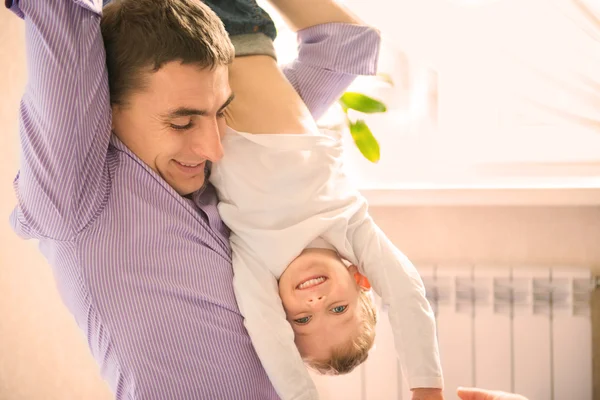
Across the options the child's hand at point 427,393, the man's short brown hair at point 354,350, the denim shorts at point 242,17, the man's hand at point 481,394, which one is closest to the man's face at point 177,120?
the denim shorts at point 242,17

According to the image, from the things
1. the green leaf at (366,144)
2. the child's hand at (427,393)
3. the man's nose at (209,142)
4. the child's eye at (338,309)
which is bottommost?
the child's hand at (427,393)

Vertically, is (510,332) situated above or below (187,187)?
below

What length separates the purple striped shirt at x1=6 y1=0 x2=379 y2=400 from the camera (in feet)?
3.17

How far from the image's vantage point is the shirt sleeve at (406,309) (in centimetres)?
117

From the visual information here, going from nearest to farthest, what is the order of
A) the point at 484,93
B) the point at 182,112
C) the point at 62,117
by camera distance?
the point at 62,117 < the point at 182,112 < the point at 484,93

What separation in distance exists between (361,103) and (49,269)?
123 cm

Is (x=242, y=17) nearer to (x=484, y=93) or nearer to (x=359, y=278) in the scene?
(x=359, y=278)

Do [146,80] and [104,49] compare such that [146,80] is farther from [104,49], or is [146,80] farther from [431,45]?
[431,45]

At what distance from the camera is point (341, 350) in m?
1.25

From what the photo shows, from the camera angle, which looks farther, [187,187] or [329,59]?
[329,59]

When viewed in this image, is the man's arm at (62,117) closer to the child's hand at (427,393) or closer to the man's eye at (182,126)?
the man's eye at (182,126)

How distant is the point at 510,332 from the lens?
2.07m

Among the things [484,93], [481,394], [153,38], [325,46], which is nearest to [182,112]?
[153,38]

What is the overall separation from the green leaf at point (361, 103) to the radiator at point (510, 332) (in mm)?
530
